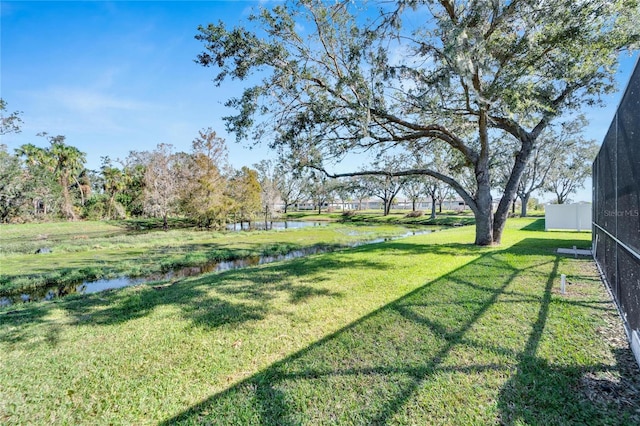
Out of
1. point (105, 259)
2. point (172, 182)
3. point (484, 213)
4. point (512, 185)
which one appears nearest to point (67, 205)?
point (172, 182)

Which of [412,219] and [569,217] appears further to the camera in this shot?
[412,219]

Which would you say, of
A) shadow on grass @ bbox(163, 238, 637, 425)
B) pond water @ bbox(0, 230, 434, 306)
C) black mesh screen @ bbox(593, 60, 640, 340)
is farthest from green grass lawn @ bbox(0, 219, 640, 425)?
Answer: pond water @ bbox(0, 230, 434, 306)

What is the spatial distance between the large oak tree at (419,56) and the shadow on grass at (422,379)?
551 centimetres

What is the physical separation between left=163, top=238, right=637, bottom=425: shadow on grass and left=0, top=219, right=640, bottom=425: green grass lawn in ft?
0.04

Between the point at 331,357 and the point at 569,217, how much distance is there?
671 inches

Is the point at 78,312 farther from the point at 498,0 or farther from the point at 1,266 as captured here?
the point at 498,0

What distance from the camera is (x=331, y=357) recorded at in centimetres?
302

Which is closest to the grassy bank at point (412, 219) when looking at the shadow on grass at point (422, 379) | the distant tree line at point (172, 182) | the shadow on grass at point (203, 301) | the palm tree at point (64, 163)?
the distant tree line at point (172, 182)

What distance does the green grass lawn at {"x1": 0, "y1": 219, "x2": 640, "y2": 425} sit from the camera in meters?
2.29

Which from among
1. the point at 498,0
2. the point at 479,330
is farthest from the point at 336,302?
the point at 498,0

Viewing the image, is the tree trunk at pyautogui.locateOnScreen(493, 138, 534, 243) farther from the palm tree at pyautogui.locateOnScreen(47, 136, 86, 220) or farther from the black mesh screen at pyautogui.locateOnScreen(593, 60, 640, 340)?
the palm tree at pyautogui.locateOnScreen(47, 136, 86, 220)

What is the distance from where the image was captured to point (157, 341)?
11.9 ft

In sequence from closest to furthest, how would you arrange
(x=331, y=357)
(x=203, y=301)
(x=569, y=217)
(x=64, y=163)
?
(x=331, y=357) < (x=203, y=301) < (x=569, y=217) < (x=64, y=163)

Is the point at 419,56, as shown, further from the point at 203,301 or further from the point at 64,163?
the point at 64,163
